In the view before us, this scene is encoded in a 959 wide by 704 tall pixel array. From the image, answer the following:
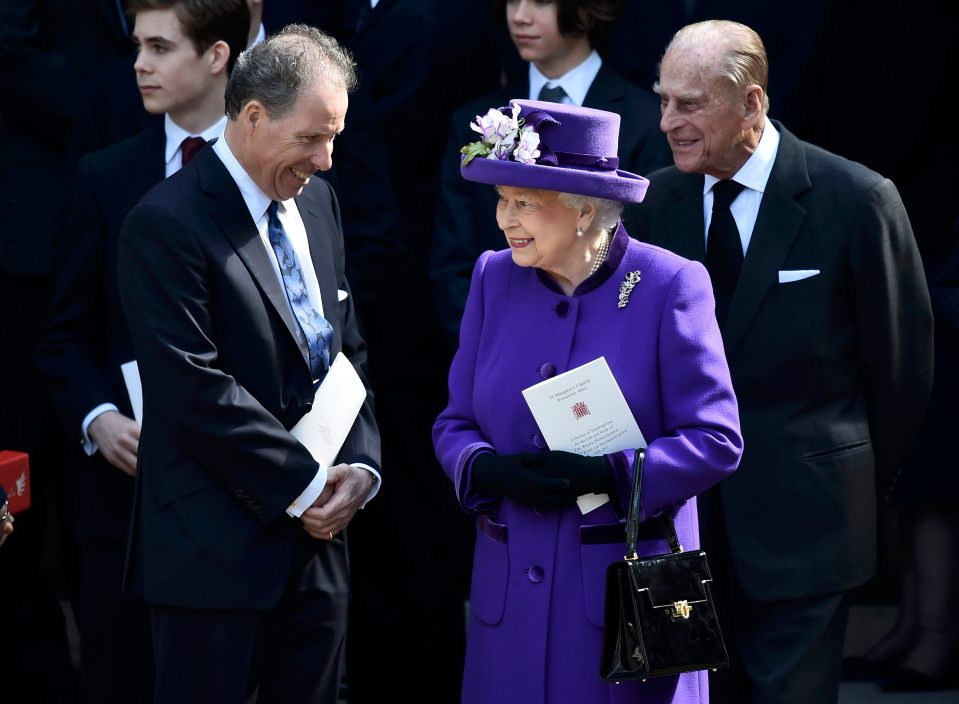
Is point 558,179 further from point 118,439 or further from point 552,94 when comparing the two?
point 552,94

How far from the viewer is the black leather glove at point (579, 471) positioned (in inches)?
136

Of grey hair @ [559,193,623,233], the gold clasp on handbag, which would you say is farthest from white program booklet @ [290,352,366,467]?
the gold clasp on handbag

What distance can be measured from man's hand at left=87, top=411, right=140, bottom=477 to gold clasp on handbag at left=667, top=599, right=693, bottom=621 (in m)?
1.80

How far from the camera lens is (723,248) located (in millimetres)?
4414

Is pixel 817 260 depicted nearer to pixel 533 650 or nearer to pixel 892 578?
pixel 533 650

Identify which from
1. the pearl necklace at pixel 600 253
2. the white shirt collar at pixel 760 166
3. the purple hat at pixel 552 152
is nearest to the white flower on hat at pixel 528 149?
the purple hat at pixel 552 152

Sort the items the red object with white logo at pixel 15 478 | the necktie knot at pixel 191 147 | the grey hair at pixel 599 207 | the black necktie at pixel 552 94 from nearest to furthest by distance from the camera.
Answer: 1. the grey hair at pixel 599 207
2. the red object with white logo at pixel 15 478
3. the necktie knot at pixel 191 147
4. the black necktie at pixel 552 94

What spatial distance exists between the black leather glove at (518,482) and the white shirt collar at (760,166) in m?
1.33

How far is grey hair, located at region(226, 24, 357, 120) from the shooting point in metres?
3.90

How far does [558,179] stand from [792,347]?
1.11 meters

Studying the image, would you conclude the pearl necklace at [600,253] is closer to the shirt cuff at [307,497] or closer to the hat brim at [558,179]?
the hat brim at [558,179]

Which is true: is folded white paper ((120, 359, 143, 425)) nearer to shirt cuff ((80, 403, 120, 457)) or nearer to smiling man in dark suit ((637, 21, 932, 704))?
shirt cuff ((80, 403, 120, 457))

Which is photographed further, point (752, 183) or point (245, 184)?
point (752, 183)

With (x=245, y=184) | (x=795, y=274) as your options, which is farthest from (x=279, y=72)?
(x=795, y=274)
